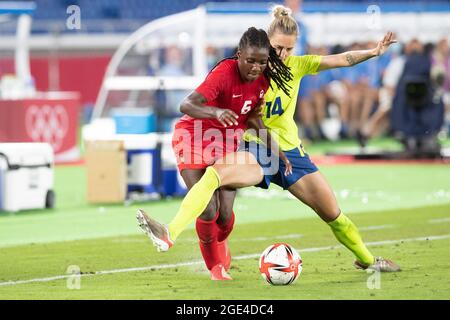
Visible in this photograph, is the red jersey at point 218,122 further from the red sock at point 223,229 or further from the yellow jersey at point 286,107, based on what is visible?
the red sock at point 223,229

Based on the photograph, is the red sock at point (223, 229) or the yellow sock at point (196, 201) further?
the red sock at point (223, 229)

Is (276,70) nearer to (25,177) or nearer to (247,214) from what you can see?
(247,214)

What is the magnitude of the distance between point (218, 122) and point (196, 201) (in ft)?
2.39

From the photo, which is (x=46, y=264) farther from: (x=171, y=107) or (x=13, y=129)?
(x=13, y=129)

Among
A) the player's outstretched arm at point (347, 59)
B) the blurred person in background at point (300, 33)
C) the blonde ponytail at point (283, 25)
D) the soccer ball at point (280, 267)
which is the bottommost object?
the soccer ball at point (280, 267)

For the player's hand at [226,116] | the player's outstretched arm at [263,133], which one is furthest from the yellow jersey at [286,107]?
the player's hand at [226,116]

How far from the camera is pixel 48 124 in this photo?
74.6 feet

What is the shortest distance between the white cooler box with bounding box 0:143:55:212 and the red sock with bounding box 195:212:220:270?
19.4ft

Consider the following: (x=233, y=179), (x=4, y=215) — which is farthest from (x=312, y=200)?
(x=4, y=215)

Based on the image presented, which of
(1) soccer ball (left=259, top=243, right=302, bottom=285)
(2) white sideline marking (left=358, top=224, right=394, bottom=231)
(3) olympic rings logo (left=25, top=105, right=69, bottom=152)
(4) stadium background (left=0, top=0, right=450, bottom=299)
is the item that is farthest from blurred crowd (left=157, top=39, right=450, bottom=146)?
(1) soccer ball (left=259, top=243, right=302, bottom=285)

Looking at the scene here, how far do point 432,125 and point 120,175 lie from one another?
861cm

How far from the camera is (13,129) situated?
22.2 m

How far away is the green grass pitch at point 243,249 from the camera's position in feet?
29.9
